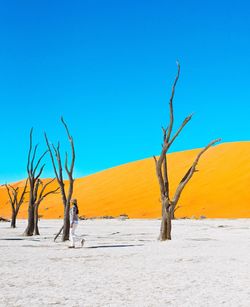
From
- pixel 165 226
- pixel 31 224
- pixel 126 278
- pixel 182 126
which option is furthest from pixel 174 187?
pixel 126 278

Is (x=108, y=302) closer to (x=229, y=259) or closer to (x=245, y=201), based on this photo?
(x=229, y=259)

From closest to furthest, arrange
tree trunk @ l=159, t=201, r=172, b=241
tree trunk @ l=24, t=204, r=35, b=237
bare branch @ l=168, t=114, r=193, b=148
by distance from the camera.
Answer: bare branch @ l=168, t=114, r=193, b=148 < tree trunk @ l=159, t=201, r=172, b=241 < tree trunk @ l=24, t=204, r=35, b=237

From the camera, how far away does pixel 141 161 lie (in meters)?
91.9

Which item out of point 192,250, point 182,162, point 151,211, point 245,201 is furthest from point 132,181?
point 192,250

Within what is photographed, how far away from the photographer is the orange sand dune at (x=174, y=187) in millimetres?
57188

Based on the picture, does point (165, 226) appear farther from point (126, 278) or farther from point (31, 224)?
point (126, 278)

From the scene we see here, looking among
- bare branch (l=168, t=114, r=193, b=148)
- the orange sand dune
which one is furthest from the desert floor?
Answer: the orange sand dune

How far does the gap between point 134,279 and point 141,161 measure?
82.1 m

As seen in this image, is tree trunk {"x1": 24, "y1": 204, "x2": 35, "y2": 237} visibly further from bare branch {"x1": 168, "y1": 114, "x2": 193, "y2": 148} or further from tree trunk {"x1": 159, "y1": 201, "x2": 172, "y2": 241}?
bare branch {"x1": 168, "y1": 114, "x2": 193, "y2": 148}

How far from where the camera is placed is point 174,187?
6750 centimetres

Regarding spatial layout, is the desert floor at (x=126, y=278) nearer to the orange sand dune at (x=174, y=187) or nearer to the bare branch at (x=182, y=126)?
the bare branch at (x=182, y=126)

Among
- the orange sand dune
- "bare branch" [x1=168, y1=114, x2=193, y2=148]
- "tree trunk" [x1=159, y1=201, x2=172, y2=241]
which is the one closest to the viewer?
"bare branch" [x1=168, y1=114, x2=193, y2=148]

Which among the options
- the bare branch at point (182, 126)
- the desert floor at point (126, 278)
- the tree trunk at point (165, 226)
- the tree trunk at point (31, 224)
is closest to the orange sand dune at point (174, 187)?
the tree trunk at point (31, 224)

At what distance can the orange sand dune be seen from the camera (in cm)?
5719
